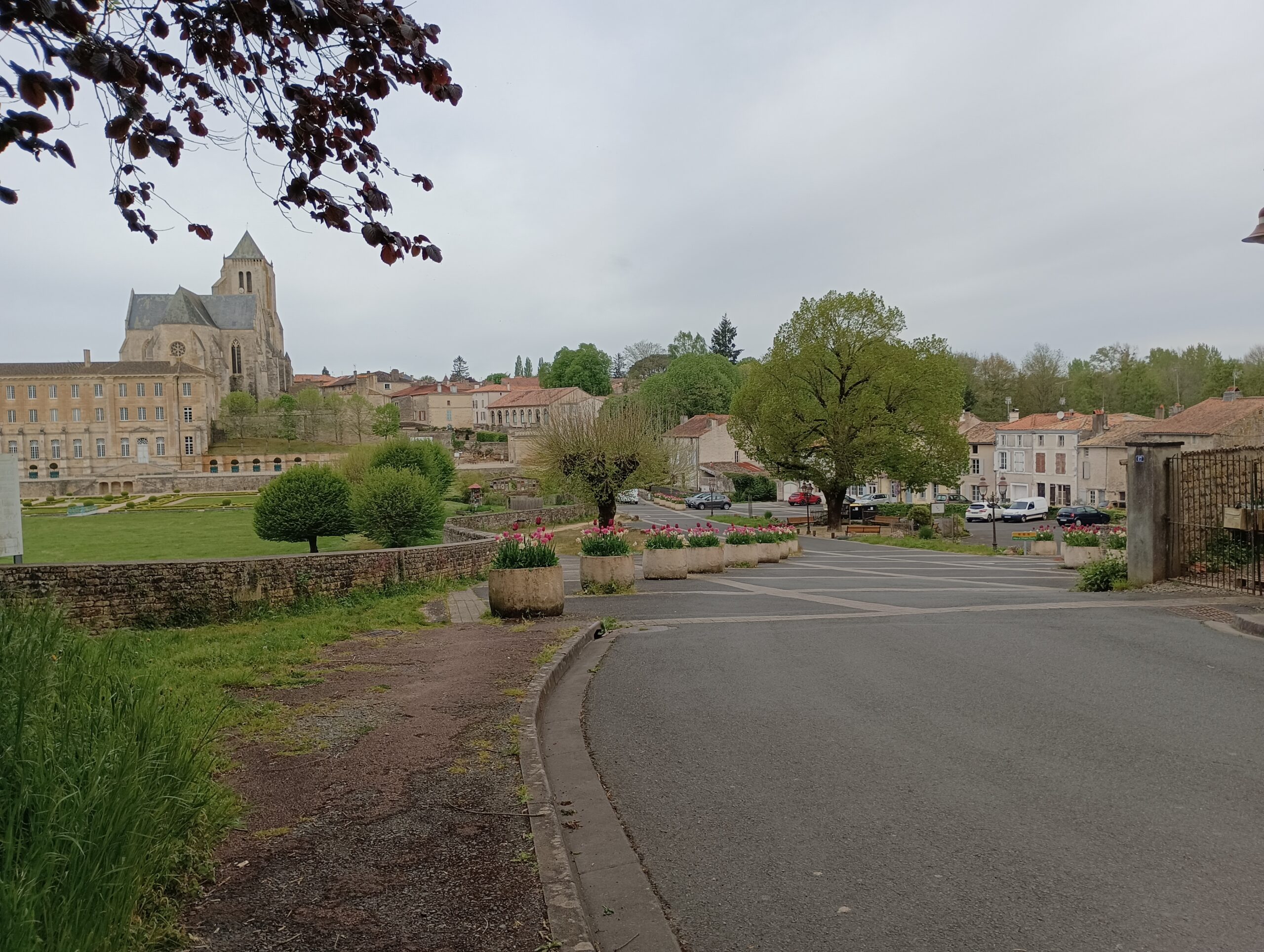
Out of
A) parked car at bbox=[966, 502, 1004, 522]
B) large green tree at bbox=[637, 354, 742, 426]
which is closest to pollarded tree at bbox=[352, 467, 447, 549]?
parked car at bbox=[966, 502, 1004, 522]

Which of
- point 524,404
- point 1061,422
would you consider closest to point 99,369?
point 524,404

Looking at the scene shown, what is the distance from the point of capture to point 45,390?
101 metres

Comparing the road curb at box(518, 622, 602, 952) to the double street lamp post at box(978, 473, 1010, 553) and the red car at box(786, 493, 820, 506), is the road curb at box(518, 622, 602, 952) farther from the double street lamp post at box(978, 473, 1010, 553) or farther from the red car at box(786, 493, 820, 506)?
the red car at box(786, 493, 820, 506)

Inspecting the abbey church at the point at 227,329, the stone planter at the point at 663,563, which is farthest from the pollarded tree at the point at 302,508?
the abbey church at the point at 227,329

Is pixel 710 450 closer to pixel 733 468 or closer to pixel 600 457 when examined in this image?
pixel 733 468

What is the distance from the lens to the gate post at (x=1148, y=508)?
14.2 metres

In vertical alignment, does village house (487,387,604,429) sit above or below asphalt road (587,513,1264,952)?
above

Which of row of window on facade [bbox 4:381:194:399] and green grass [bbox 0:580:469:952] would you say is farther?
row of window on facade [bbox 4:381:194:399]

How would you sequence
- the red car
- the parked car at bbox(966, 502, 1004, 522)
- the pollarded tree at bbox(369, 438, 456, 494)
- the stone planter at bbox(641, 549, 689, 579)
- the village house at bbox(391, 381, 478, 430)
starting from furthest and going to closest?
1. the village house at bbox(391, 381, 478, 430)
2. the red car
3. the parked car at bbox(966, 502, 1004, 522)
4. the pollarded tree at bbox(369, 438, 456, 494)
5. the stone planter at bbox(641, 549, 689, 579)

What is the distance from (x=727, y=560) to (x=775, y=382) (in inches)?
1090

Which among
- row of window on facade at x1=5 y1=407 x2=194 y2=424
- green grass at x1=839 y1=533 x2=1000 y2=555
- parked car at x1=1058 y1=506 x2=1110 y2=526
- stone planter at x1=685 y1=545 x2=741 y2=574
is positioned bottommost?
green grass at x1=839 y1=533 x2=1000 y2=555

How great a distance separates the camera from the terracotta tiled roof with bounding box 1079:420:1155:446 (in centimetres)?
6134

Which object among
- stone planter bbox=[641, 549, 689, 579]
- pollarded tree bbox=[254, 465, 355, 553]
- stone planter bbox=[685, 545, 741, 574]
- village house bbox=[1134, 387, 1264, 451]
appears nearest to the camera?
stone planter bbox=[641, 549, 689, 579]

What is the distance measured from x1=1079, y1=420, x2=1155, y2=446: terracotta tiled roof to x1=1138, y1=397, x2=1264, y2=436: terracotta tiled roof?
2.36 feet
